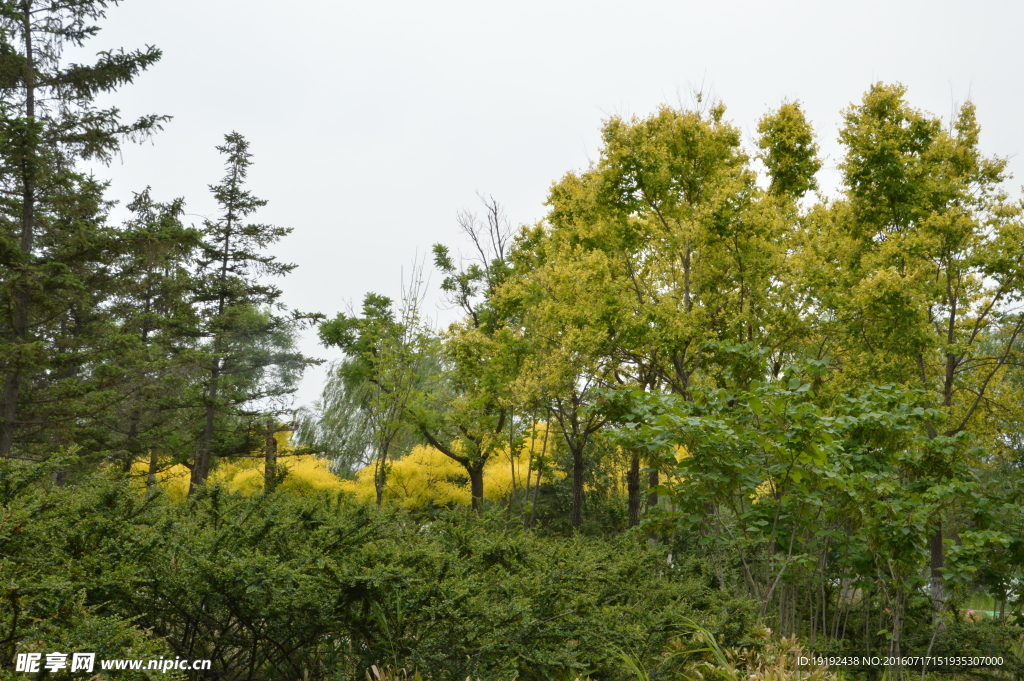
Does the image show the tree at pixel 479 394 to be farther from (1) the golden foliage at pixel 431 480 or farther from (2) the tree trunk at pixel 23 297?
A: (2) the tree trunk at pixel 23 297

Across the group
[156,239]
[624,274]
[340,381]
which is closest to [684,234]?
[624,274]

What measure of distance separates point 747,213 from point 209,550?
7.20m

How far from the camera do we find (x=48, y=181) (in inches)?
499

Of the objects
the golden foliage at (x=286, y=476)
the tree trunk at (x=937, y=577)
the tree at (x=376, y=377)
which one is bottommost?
the tree trunk at (x=937, y=577)

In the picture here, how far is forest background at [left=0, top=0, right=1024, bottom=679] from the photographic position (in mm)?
3422

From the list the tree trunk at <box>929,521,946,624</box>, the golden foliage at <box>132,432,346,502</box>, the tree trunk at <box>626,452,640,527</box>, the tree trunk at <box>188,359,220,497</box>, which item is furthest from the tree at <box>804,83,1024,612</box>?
the tree trunk at <box>188,359,220,497</box>

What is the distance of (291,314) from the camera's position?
20.5 m

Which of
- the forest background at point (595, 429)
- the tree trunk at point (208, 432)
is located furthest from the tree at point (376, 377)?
the tree trunk at point (208, 432)

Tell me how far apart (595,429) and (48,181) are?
10219 mm

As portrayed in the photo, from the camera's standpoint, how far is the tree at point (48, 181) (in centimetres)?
1184

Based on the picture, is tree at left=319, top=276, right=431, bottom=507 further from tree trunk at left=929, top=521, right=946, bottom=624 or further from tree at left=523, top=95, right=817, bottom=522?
tree trunk at left=929, top=521, right=946, bottom=624

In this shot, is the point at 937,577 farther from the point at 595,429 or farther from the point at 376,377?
the point at 376,377

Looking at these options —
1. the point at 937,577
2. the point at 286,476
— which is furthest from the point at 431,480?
the point at 937,577

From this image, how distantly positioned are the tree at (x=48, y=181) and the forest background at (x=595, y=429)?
0.06m
